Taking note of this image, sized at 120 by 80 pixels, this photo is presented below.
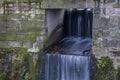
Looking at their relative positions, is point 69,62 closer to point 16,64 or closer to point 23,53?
point 23,53

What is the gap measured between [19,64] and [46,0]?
159cm

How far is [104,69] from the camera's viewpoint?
7.15m

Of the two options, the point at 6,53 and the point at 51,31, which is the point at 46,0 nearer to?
the point at 51,31

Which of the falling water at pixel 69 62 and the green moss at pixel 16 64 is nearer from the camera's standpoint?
the falling water at pixel 69 62

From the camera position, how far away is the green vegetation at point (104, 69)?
23.4ft

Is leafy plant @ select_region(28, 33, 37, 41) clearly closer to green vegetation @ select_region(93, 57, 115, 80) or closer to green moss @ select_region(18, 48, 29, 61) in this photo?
green moss @ select_region(18, 48, 29, 61)

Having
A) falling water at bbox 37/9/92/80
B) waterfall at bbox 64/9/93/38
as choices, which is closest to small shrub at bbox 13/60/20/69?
falling water at bbox 37/9/92/80

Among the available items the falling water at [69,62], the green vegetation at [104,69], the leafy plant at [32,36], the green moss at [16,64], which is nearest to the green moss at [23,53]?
the green moss at [16,64]

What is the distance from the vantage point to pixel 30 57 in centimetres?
762

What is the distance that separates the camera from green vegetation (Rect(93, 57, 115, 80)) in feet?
23.4

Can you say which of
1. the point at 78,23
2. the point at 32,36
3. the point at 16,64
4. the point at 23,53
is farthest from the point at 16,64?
the point at 78,23

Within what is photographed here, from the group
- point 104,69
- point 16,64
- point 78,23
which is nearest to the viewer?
point 104,69

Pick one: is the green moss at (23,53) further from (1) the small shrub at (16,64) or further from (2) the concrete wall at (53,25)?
(2) the concrete wall at (53,25)

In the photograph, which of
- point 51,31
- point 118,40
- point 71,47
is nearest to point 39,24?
point 51,31
